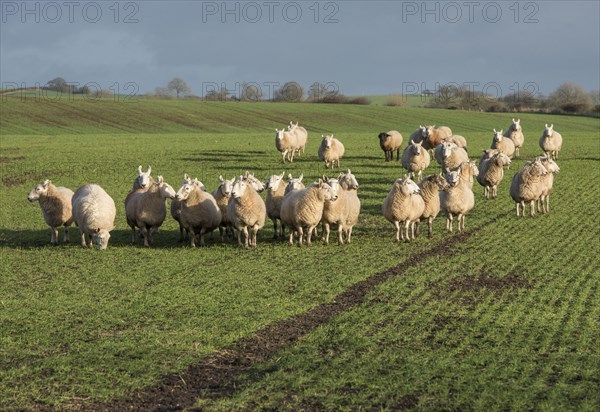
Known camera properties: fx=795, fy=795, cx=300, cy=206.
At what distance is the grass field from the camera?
977cm

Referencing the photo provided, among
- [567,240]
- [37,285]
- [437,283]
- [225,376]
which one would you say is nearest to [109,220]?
[37,285]

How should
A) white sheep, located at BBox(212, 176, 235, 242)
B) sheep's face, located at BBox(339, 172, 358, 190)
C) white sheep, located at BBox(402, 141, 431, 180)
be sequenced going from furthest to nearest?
white sheep, located at BBox(402, 141, 431, 180)
sheep's face, located at BBox(339, 172, 358, 190)
white sheep, located at BBox(212, 176, 235, 242)

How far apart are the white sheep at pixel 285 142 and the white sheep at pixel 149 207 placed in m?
18.8

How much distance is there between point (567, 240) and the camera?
821 inches

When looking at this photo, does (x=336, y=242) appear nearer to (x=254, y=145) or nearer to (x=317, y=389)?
(x=317, y=389)

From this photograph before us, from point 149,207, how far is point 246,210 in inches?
102

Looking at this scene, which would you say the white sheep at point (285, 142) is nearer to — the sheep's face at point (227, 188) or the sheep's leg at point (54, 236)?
the sheep's face at point (227, 188)

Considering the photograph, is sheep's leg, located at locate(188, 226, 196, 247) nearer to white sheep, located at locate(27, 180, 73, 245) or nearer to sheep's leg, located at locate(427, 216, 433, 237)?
white sheep, located at locate(27, 180, 73, 245)

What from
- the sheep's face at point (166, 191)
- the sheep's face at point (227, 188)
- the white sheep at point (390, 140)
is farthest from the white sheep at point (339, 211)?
the white sheep at point (390, 140)

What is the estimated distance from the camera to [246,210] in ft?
64.6

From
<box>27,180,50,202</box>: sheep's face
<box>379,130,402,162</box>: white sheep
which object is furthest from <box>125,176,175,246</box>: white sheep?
<box>379,130,402,162</box>: white sheep

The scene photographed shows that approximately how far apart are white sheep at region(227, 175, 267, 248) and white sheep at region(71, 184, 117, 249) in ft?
10.1

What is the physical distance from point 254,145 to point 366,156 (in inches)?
397

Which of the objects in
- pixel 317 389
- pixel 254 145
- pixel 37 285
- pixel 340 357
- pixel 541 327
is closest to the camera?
pixel 317 389
